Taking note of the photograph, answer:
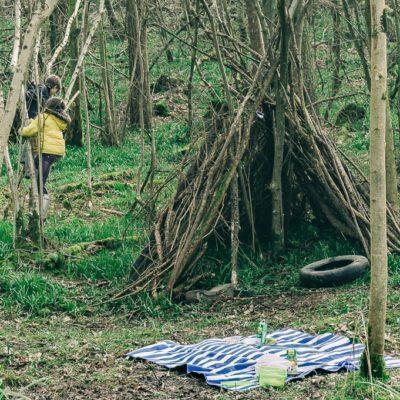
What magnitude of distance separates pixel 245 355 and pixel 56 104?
18.2 ft

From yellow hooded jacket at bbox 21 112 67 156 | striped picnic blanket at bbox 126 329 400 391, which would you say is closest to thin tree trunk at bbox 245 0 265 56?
yellow hooded jacket at bbox 21 112 67 156

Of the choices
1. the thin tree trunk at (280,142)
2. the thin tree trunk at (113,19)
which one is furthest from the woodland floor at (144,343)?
the thin tree trunk at (113,19)

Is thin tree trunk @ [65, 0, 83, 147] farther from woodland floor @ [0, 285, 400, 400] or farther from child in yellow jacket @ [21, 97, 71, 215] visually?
woodland floor @ [0, 285, 400, 400]

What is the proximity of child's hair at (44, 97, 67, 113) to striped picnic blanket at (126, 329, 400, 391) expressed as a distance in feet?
15.5

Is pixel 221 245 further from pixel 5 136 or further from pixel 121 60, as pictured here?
pixel 121 60

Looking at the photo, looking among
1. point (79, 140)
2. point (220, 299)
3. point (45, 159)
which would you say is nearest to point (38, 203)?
point (45, 159)

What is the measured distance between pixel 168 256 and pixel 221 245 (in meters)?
0.96

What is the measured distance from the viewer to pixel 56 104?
10922mm

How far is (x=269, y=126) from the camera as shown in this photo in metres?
Result: 10.2

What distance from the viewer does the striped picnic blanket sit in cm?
591

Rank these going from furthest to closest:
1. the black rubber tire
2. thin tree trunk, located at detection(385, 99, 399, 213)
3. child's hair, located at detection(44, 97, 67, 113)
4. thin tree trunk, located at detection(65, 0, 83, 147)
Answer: thin tree trunk, located at detection(65, 0, 83, 147)
child's hair, located at detection(44, 97, 67, 113)
thin tree trunk, located at detection(385, 99, 399, 213)
the black rubber tire

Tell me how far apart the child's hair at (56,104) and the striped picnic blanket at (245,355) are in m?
4.72

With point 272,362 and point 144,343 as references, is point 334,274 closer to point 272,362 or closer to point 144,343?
point 144,343

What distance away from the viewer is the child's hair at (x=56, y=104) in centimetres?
1084
